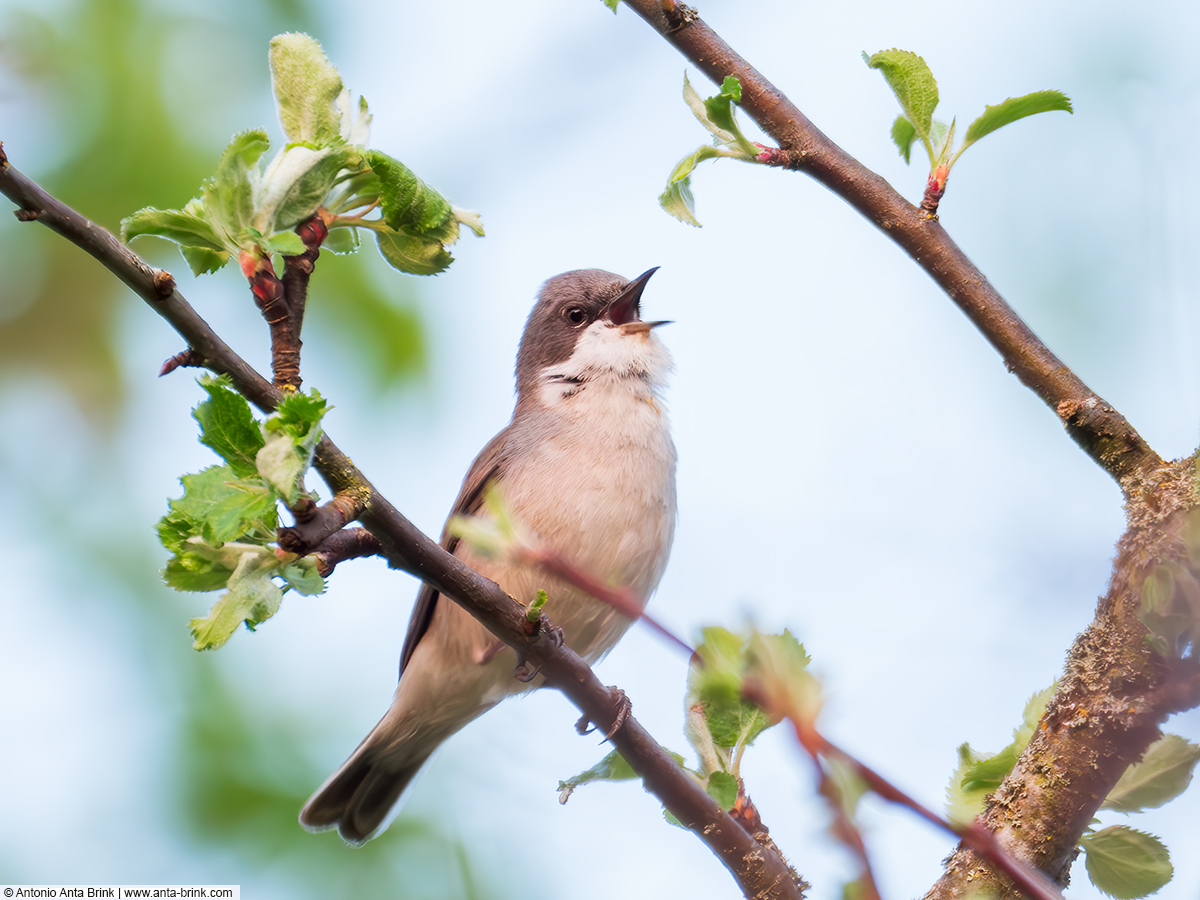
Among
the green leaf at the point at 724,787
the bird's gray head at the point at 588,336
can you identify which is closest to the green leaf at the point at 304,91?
the green leaf at the point at 724,787

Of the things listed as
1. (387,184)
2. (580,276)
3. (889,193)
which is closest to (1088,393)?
(889,193)

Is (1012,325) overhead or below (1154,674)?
overhead

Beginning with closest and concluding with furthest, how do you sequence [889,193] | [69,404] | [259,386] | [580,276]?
[259,386]
[889,193]
[580,276]
[69,404]

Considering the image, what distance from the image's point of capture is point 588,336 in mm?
6914

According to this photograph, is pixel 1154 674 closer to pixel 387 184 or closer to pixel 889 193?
pixel 889 193

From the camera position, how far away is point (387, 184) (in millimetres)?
2932

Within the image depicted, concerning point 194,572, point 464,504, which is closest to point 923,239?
point 194,572

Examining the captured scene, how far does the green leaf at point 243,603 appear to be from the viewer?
89.6 inches

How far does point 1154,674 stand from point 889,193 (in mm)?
1547

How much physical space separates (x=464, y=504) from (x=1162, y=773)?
4336 millimetres

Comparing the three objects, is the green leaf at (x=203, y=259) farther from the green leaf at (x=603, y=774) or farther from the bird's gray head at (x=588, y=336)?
the bird's gray head at (x=588, y=336)

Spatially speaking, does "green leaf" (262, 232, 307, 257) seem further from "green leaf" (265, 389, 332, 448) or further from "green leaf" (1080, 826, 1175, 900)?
"green leaf" (1080, 826, 1175, 900)

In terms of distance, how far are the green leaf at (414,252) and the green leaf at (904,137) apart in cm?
131

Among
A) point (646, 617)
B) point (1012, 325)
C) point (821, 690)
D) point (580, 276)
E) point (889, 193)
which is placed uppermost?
point (580, 276)
